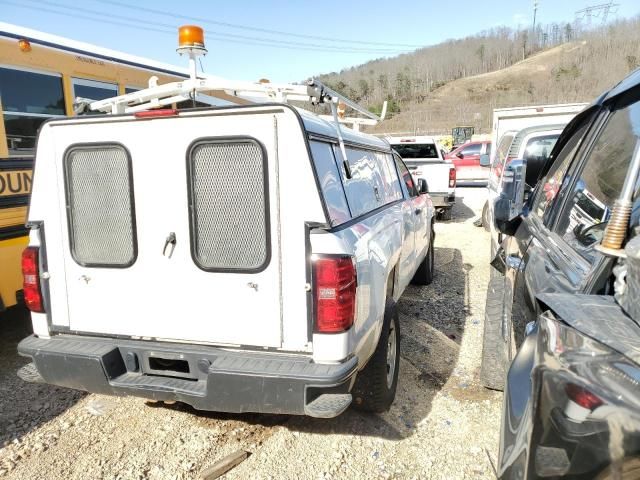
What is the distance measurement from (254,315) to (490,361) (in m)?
1.61

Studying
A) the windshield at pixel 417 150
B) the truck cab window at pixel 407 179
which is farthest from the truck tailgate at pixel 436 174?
the truck cab window at pixel 407 179

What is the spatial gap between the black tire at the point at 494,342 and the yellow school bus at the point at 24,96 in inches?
154

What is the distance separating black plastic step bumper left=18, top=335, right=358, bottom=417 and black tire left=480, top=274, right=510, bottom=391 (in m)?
0.94

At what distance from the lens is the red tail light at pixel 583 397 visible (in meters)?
1.11

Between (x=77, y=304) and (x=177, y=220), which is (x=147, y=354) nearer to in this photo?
(x=77, y=304)

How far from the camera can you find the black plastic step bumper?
2.53 meters

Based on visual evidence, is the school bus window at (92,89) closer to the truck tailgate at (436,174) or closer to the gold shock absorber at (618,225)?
the gold shock absorber at (618,225)

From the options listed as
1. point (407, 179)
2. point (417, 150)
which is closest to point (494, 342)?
point (407, 179)

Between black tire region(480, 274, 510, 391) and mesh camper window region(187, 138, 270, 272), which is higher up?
mesh camper window region(187, 138, 270, 272)

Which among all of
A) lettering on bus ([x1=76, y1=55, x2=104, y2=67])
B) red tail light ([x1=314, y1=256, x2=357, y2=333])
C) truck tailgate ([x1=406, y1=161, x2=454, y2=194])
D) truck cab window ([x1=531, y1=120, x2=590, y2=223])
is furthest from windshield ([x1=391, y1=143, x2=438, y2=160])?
red tail light ([x1=314, y1=256, x2=357, y2=333])

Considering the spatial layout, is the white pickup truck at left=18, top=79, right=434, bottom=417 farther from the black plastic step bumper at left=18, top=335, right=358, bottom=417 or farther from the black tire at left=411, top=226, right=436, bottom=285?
the black tire at left=411, top=226, right=436, bottom=285

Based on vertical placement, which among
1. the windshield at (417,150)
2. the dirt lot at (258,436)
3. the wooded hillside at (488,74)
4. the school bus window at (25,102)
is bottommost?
the dirt lot at (258,436)

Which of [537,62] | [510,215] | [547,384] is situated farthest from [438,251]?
[537,62]

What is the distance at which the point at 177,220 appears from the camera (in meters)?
2.79
